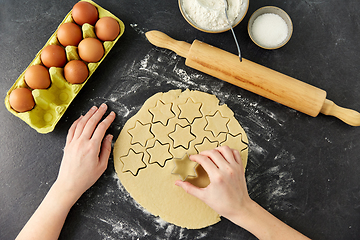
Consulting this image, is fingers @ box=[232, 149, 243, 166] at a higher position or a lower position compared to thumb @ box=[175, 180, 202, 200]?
higher

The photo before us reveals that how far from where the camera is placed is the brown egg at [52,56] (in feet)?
3.43

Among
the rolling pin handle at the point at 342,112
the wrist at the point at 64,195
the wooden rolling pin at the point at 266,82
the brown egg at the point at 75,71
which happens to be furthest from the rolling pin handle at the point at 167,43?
the wrist at the point at 64,195

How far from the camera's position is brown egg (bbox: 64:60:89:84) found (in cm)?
104

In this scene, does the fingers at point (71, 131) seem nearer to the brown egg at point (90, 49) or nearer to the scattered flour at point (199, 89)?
the scattered flour at point (199, 89)

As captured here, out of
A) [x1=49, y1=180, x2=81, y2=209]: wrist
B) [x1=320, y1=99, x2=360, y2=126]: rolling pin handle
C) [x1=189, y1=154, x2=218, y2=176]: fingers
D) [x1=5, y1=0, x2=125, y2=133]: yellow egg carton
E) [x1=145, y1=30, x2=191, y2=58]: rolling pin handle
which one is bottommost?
A: [x1=49, y1=180, x2=81, y2=209]: wrist

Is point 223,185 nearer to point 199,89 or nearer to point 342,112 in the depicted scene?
point 199,89

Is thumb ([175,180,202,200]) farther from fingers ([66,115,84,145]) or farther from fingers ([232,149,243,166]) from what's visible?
fingers ([66,115,84,145])

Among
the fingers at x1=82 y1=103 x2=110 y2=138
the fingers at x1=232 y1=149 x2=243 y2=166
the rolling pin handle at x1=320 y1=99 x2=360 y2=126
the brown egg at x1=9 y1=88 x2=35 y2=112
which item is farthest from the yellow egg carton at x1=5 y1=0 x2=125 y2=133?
the rolling pin handle at x1=320 y1=99 x2=360 y2=126

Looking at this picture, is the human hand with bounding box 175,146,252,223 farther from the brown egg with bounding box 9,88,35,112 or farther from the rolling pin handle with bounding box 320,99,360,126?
the brown egg with bounding box 9,88,35,112

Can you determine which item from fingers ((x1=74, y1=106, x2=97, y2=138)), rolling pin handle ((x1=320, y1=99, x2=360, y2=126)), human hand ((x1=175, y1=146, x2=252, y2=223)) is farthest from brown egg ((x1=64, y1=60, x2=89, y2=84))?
rolling pin handle ((x1=320, y1=99, x2=360, y2=126))

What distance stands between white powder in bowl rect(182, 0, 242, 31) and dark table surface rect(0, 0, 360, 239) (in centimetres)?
15

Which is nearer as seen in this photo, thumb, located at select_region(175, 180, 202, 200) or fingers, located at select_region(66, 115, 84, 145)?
thumb, located at select_region(175, 180, 202, 200)

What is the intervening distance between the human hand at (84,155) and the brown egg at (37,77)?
23 centimetres

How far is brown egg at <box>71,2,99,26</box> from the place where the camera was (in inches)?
41.6
